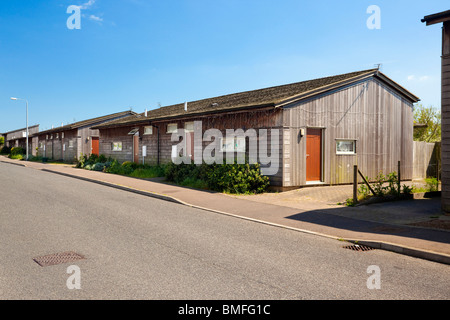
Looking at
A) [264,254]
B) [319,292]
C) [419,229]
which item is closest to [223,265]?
[264,254]

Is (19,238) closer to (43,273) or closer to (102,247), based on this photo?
(102,247)

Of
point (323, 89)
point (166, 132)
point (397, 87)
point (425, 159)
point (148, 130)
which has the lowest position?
point (425, 159)

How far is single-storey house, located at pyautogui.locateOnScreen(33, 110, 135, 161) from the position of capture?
36750 millimetres

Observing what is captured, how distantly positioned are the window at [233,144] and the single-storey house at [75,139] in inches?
800

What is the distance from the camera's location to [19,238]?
22.1 feet

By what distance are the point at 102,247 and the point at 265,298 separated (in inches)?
131

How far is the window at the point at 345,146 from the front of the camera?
15961 millimetres

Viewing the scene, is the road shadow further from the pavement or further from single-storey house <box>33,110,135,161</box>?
single-storey house <box>33,110,135,161</box>

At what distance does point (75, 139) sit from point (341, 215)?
3380 cm

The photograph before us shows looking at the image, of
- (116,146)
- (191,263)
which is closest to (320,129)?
(191,263)

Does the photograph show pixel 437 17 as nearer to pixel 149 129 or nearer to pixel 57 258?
pixel 57 258

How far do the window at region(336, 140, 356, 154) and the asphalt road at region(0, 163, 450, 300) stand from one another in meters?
8.81

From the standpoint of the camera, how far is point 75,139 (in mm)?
37219

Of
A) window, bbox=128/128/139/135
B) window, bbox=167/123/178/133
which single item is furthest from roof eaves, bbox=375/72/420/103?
window, bbox=128/128/139/135
